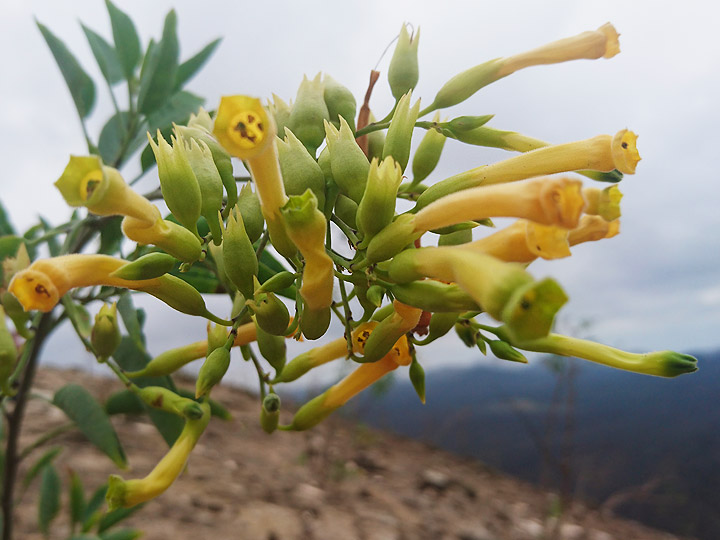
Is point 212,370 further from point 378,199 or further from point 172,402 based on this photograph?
A: point 378,199

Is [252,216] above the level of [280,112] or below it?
below

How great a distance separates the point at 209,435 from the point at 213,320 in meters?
4.25

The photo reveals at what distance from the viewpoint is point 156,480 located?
647 millimetres

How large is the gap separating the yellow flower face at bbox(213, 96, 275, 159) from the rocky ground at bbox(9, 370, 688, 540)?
268 cm

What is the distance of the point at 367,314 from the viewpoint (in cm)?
65

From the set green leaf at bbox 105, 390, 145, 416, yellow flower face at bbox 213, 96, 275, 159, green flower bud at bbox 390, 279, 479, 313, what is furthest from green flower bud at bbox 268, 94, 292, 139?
green leaf at bbox 105, 390, 145, 416

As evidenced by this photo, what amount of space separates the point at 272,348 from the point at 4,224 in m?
1.03

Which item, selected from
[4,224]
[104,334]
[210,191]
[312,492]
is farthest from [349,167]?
[312,492]

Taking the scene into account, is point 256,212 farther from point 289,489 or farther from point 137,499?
point 289,489

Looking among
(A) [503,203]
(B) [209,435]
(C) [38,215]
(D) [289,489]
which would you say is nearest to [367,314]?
(A) [503,203]

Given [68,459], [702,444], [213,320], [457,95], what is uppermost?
[457,95]

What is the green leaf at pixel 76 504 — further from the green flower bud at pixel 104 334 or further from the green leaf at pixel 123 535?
the green flower bud at pixel 104 334

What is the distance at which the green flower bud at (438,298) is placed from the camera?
512 mm

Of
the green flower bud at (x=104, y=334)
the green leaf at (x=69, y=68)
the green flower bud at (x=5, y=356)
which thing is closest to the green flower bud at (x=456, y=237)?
the green flower bud at (x=104, y=334)
